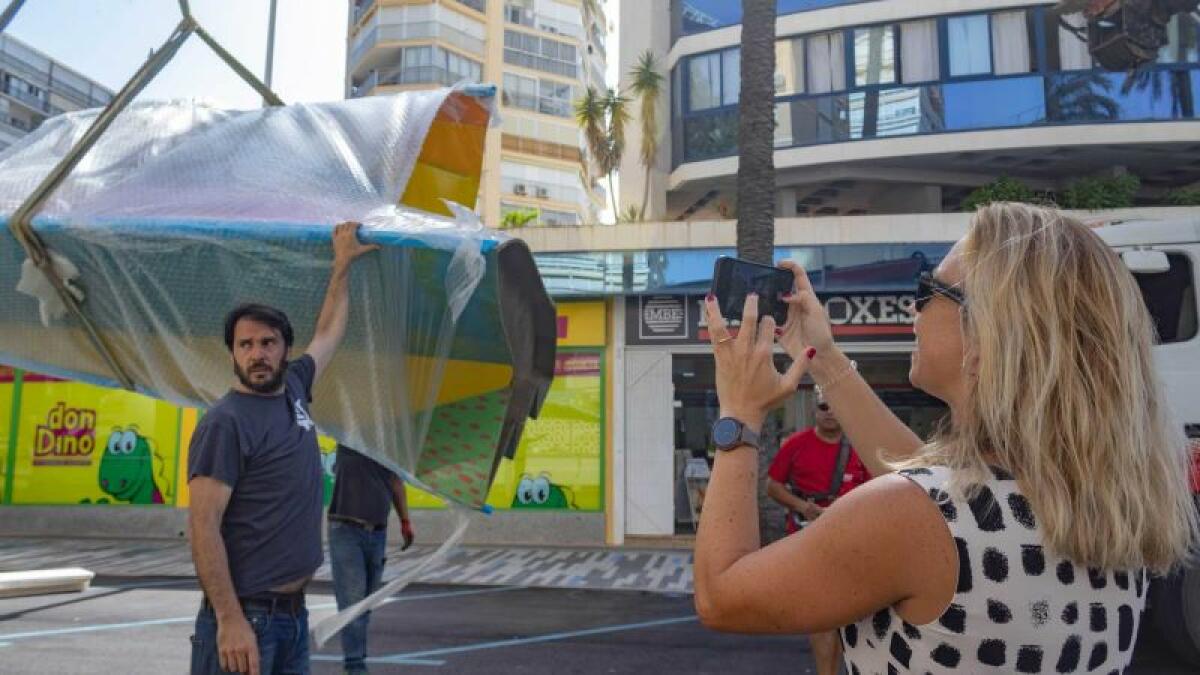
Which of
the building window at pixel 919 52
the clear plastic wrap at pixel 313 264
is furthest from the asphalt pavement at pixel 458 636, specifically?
the building window at pixel 919 52

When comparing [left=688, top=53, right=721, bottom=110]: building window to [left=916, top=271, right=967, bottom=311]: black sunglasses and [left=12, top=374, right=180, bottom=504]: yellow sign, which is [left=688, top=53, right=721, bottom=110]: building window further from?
[left=916, top=271, right=967, bottom=311]: black sunglasses

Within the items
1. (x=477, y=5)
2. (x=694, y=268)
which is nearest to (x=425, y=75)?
(x=477, y=5)

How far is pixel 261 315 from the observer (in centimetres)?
279

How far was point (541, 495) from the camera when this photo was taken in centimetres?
1434

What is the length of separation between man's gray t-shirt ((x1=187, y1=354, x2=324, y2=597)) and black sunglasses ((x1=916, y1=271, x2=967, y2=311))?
217 centimetres

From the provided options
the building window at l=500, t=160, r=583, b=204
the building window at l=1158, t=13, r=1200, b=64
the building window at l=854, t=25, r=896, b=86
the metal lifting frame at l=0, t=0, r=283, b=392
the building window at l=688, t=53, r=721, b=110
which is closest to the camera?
the metal lifting frame at l=0, t=0, r=283, b=392

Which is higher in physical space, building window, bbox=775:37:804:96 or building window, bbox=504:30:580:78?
building window, bbox=504:30:580:78

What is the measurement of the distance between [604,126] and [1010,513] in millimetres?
21102

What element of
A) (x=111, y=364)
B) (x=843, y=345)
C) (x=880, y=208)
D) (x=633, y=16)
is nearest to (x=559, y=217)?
(x=633, y=16)

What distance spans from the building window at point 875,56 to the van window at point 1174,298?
1066 cm

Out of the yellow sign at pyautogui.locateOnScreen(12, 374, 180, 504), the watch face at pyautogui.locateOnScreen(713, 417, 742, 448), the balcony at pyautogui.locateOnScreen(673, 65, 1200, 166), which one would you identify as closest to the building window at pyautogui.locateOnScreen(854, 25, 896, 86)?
the balcony at pyautogui.locateOnScreen(673, 65, 1200, 166)

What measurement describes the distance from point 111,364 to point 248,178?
91cm

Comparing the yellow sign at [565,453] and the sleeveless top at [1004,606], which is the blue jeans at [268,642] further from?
the yellow sign at [565,453]

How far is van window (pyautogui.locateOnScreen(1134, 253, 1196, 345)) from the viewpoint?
21.5 feet
